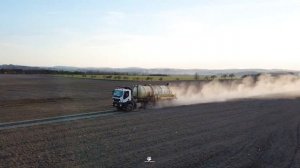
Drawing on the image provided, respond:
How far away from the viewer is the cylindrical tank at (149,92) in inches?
1867

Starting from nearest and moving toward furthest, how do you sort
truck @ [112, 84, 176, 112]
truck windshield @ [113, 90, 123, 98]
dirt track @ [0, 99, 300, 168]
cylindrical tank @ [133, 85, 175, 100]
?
dirt track @ [0, 99, 300, 168]
truck @ [112, 84, 176, 112]
truck windshield @ [113, 90, 123, 98]
cylindrical tank @ [133, 85, 175, 100]

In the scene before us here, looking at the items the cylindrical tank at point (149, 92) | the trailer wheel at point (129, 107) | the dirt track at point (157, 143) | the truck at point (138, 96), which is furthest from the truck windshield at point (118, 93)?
the dirt track at point (157, 143)

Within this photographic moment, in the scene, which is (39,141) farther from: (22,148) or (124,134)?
(124,134)

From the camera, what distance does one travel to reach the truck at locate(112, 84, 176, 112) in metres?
43.4

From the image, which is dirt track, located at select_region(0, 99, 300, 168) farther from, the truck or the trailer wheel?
the truck

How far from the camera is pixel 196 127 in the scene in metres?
31.6

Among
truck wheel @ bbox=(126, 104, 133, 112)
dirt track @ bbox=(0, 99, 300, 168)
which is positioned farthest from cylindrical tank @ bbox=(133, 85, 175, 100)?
dirt track @ bbox=(0, 99, 300, 168)

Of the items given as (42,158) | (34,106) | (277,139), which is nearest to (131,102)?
(34,106)

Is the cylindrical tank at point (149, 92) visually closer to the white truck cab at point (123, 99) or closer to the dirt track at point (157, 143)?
the white truck cab at point (123, 99)

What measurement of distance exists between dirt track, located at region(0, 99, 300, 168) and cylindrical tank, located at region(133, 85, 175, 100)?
10437 mm

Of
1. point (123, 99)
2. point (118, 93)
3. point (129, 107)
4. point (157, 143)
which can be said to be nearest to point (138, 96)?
point (118, 93)

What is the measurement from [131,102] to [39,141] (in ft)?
63.6

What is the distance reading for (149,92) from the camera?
48.1 metres

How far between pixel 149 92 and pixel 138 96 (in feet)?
4.69
